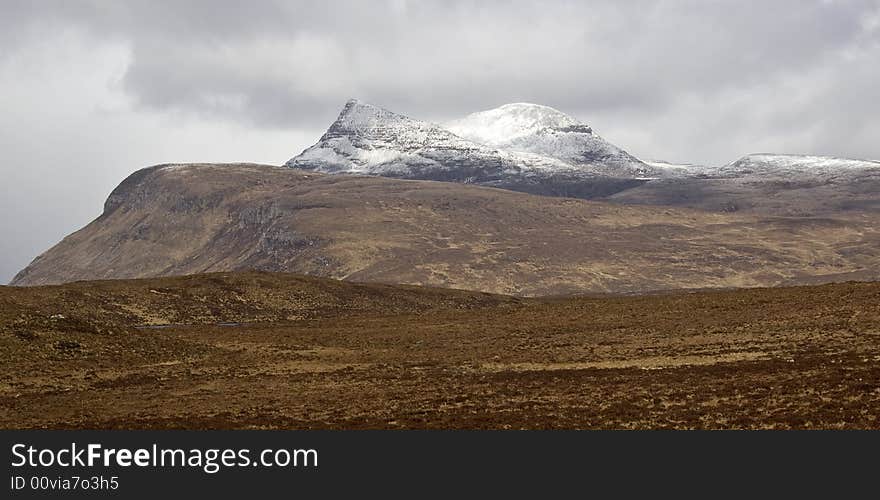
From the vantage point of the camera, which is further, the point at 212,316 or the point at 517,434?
the point at 212,316

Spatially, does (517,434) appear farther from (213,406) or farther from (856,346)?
(856,346)

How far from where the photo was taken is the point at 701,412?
33.4 meters

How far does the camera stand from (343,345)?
66.8 metres

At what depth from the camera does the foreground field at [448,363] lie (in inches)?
1377

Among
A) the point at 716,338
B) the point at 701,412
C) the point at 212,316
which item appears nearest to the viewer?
the point at 701,412

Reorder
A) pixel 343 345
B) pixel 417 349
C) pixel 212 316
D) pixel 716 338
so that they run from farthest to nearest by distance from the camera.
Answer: pixel 212 316
pixel 343 345
pixel 417 349
pixel 716 338

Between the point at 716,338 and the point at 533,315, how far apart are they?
2277 cm

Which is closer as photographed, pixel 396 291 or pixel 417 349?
pixel 417 349

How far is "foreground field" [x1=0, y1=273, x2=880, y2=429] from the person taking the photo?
35.0 metres

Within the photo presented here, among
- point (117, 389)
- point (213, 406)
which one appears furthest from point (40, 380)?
point (213, 406)

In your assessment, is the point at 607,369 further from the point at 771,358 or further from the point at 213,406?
the point at 213,406

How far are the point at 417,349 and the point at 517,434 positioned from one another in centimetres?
3522

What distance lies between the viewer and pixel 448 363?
54375mm

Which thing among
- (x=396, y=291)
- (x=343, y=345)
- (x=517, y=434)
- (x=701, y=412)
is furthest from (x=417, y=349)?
(x=396, y=291)
